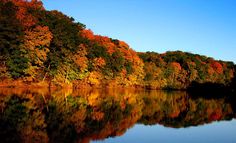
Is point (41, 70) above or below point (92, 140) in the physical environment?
Result: above

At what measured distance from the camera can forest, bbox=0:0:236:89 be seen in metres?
45.6

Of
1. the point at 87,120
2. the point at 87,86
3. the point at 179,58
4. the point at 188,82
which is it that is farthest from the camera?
the point at 179,58

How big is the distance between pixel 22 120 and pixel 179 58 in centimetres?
9495

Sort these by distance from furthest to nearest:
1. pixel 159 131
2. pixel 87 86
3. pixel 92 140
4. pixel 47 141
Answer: pixel 87 86
pixel 159 131
pixel 92 140
pixel 47 141

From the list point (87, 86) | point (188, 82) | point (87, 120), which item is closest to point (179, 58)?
point (188, 82)

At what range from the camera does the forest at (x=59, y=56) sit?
45594mm

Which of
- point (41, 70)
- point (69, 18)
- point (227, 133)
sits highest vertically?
point (69, 18)

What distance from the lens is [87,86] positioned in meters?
65.9

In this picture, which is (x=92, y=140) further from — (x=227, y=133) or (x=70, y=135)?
(x=227, y=133)

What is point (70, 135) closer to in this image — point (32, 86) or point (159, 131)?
point (159, 131)

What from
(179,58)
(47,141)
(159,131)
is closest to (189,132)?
(159,131)

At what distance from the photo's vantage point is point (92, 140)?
1174 cm

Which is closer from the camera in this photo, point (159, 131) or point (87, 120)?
point (159, 131)

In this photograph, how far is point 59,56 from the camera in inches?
2195
